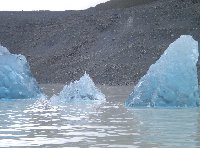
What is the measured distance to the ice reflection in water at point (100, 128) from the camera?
12.3 m

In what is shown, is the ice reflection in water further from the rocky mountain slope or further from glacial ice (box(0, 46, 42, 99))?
the rocky mountain slope

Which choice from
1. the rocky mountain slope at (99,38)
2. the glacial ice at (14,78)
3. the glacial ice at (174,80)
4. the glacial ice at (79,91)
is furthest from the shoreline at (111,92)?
the rocky mountain slope at (99,38)

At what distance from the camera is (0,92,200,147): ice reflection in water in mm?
12312

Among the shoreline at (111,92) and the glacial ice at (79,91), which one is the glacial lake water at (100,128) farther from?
the shoreline at (111,92)

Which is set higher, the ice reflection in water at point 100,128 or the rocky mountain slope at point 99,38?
the rocky mountain slope at point 99,38

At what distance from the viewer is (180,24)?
10069cm

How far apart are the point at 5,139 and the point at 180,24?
3529 inches

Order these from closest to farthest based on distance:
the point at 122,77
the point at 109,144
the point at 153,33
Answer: the point at 109,144, the point at 122,77, the point at 153,33

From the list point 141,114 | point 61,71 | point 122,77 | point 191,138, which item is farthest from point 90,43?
point 191,138

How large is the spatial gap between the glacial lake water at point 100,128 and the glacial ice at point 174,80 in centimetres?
83

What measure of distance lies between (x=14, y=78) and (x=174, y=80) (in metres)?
10.3

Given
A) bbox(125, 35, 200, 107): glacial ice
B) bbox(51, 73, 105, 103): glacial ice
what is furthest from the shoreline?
bbox(125, 35, 200, 107): glacial ice

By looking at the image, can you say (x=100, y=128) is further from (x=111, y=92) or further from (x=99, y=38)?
(x=99, y=38)

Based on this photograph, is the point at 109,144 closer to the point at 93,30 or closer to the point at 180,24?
the point at 180,24
